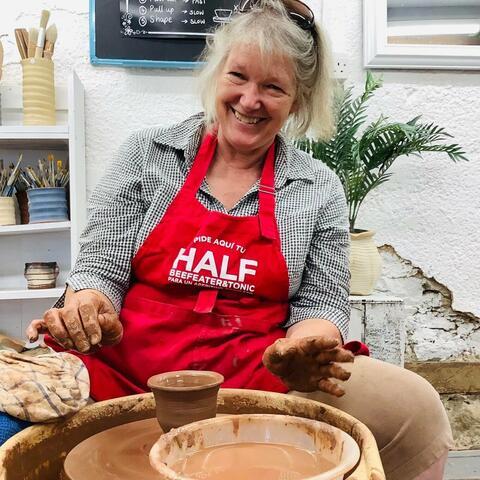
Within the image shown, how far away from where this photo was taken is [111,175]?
1.32 m

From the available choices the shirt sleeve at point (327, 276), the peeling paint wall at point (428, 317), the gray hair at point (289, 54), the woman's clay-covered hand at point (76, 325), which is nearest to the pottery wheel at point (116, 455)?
the woman's clay-covered hand at point (76, 325)

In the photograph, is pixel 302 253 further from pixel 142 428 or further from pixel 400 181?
pixel 400 181

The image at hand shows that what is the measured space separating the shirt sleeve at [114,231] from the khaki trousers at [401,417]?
577 millimetres

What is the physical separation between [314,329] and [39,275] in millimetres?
1472

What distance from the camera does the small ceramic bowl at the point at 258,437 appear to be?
67 centimetres

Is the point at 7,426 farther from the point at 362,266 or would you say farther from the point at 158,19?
the point at 158,19

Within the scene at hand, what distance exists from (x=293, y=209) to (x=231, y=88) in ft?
1.15

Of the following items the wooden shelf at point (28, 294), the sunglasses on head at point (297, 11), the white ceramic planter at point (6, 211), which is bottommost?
the wooden shelf at point (28, 294)

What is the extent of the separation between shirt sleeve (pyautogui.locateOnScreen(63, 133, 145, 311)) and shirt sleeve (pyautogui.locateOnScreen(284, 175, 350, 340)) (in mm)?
430

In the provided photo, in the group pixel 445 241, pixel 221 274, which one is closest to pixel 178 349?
pixel 221 274

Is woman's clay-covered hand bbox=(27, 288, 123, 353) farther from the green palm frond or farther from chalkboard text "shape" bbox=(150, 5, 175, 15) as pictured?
chalkboard text "shape" bbox=(150, 5, 175, 15)

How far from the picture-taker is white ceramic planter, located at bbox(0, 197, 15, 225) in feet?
7.00

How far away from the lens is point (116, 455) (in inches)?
31.3

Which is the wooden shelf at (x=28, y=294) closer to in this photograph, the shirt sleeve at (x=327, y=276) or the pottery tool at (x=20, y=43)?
the pottery tool at (x=20, y=43)
